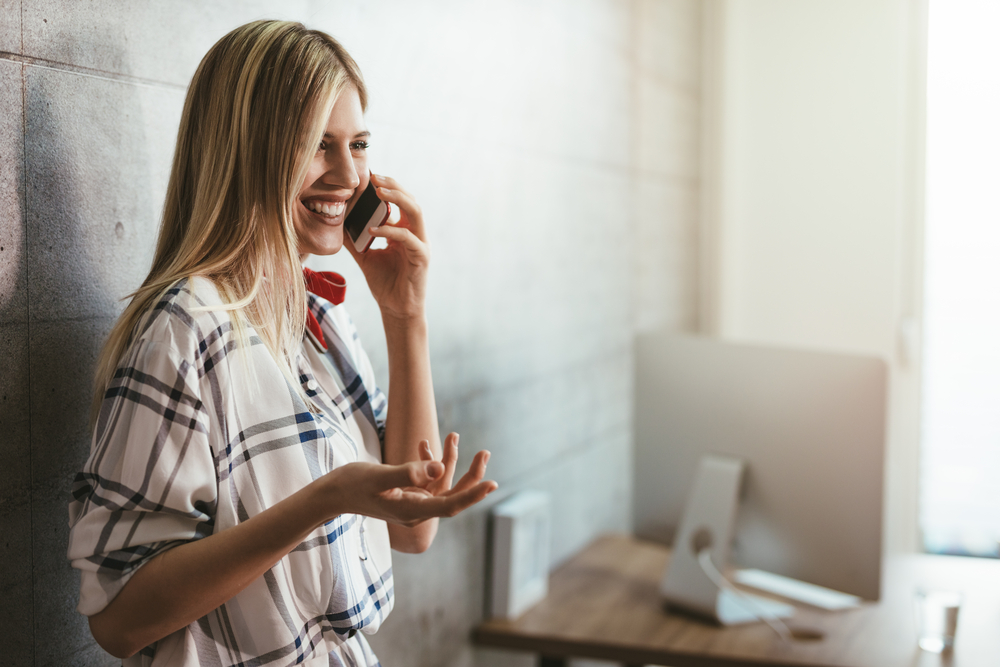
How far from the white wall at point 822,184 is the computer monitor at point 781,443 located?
155 cm

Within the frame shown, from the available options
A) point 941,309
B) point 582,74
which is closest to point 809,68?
point 941,309

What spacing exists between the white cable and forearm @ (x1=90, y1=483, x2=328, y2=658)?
129cm

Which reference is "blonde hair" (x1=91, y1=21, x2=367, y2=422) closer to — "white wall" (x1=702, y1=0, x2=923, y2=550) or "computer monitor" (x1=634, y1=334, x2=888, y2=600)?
"computer monitor" (x1=634, y1=334, x2=888, y2=600)

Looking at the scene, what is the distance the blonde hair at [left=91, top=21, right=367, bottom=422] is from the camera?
87 cm

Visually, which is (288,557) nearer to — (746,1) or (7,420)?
(7,420)

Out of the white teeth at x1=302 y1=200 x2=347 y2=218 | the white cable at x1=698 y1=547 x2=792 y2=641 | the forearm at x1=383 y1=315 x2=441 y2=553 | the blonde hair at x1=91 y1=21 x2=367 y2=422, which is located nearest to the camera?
the blonde hair at x1=91 y1=21 x2=367 y2=422

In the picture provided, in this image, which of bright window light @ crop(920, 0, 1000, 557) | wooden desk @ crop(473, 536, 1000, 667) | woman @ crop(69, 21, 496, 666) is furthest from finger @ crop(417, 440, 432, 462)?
bright window light @ crop(920, 0, 1000, 557)

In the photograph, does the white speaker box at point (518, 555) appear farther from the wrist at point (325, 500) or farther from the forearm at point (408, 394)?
the wrist at point (325, 500)

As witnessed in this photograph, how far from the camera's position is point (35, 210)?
920mm

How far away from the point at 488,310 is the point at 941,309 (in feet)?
6.61

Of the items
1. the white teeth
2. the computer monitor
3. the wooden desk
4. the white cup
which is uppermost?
the white teeth

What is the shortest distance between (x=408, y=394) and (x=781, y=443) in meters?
1.00

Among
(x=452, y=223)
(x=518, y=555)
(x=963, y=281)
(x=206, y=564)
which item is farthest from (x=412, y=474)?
(x=963, y=281)

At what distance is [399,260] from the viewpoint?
111 cm
